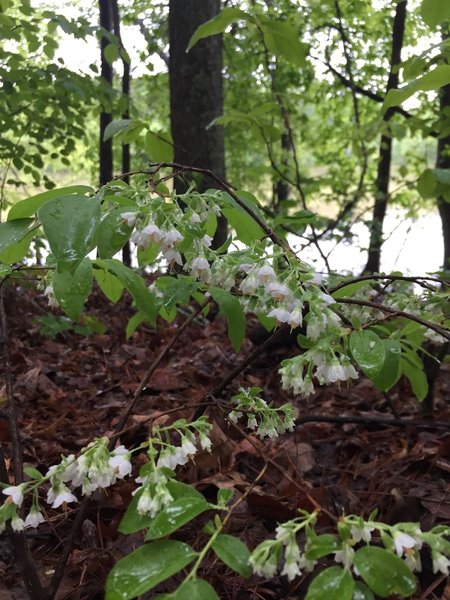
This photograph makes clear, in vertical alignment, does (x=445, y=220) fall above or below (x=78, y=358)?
above

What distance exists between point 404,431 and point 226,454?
76cm

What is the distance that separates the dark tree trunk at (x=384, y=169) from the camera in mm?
4105

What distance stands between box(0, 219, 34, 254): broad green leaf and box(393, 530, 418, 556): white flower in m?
0.81

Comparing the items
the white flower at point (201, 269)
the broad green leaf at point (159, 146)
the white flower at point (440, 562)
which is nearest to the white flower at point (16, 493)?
the white flower at point (201, 269)

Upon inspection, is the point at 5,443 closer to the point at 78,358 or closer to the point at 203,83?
the point at 78,358

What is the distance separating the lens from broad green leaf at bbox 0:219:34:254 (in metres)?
1.06

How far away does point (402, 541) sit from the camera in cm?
78

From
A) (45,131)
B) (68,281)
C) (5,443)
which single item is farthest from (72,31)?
(68,281)

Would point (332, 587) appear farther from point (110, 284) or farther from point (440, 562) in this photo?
point (110, 284)

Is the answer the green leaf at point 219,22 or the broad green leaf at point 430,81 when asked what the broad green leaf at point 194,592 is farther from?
the green leaf at point 219,22

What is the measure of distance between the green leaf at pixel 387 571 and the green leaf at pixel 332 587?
23mm

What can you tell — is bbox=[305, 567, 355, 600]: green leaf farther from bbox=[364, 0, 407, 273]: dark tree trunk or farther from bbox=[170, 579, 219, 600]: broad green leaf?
bbox=[364, 0, 407, 273]: dark tree trunk

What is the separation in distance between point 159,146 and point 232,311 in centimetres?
88

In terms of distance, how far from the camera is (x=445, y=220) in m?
3.46
